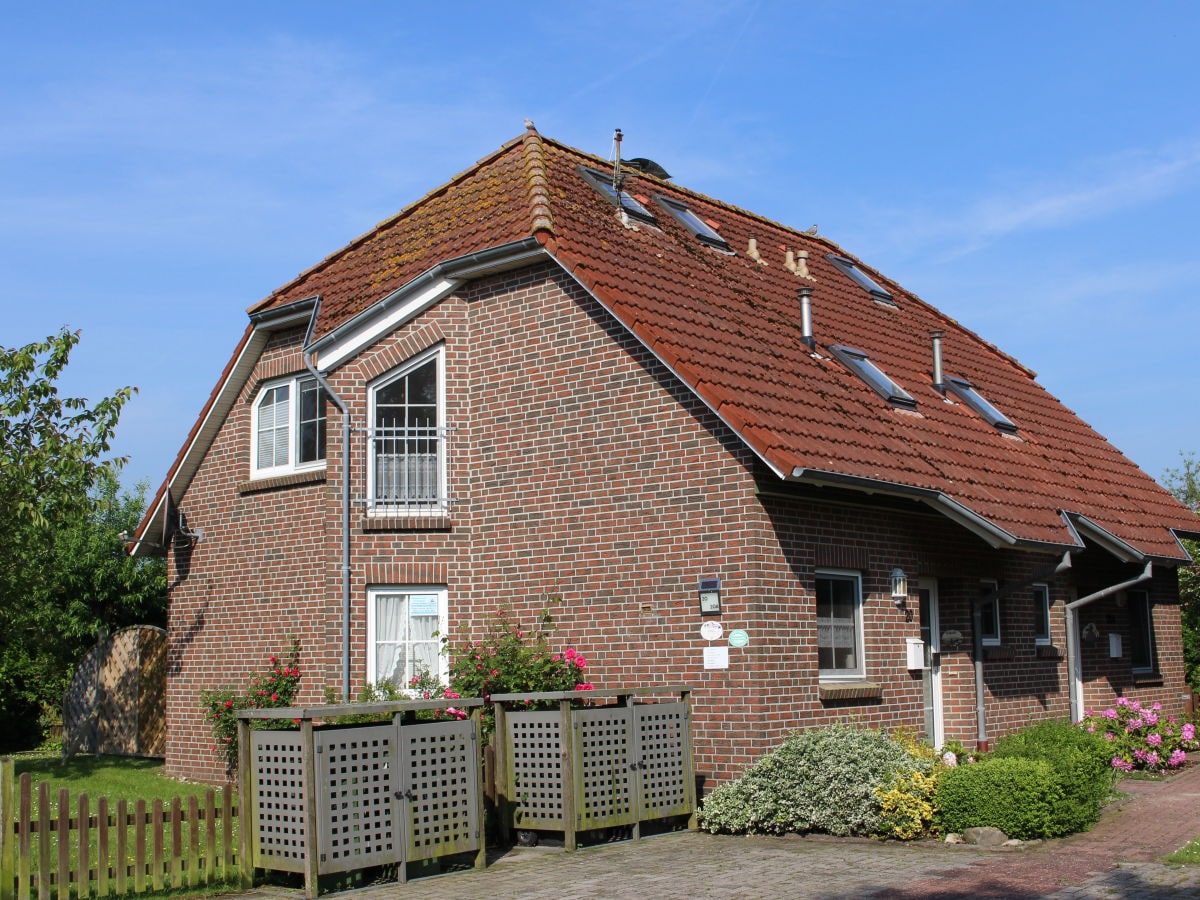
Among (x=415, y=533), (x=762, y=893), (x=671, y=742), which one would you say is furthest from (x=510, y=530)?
(x=762, y=893)

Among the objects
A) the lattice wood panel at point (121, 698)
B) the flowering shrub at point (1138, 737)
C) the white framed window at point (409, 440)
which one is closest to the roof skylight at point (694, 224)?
the white framed window at point (409, 440)

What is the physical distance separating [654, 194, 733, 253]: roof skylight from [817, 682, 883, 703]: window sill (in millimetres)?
7144

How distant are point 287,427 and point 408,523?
2.57 m

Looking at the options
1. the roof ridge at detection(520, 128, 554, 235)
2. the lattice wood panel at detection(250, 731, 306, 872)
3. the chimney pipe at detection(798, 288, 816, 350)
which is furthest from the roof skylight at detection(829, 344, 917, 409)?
the lattice wood panel at detection(250, 731, 306, 872)

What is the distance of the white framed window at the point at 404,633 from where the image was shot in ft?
49.2

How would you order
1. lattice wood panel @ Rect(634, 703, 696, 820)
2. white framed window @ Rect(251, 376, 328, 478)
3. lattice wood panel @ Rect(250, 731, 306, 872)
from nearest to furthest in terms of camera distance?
lattice wood panel @ Rect(250, 731, 306, 872) → lattice wood panel @ Rect(634, 703, 696, 820) → white framed window @ Rect(251, 376, 328, 478)

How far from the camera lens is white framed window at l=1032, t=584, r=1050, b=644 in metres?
17.5

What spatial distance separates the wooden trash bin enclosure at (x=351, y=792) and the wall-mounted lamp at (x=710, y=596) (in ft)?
10.3

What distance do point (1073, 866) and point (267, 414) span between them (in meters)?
11.0

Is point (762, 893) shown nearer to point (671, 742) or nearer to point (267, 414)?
point (671, 742)

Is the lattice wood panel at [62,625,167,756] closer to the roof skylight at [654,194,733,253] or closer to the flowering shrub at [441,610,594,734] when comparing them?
the flowering shrub at [441,610,594,734]

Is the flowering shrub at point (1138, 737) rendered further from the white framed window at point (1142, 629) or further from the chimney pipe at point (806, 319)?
the chimney pipe at point (806, 319)

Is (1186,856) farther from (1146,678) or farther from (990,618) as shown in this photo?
(1146,678)

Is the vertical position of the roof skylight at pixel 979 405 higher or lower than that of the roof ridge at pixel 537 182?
lower
